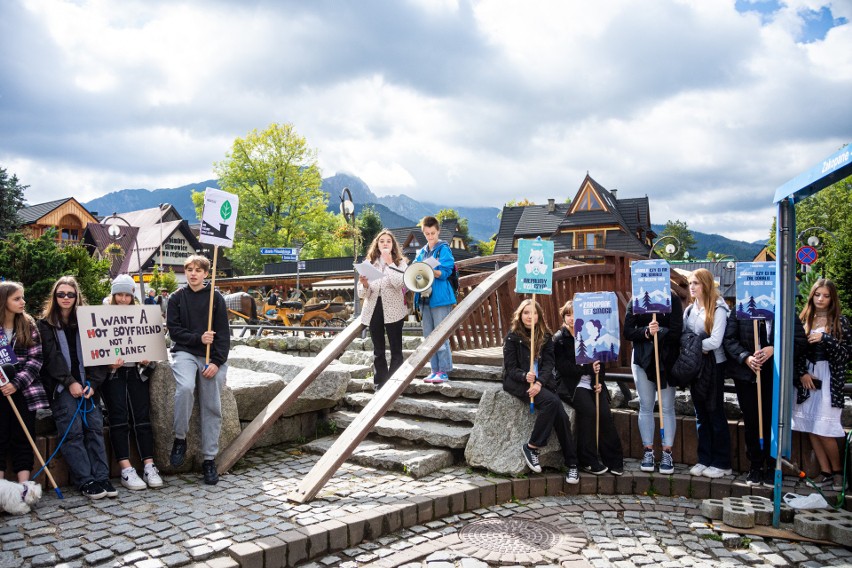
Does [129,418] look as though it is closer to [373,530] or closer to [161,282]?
[373,530]

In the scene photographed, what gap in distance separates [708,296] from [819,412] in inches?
50.3

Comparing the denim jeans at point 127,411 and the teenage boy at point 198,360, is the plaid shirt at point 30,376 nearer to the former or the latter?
the denim jeans at point 127,411

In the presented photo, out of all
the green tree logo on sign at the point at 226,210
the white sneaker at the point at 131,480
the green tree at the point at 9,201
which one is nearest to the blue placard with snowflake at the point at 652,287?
the green tree logo on sign at the point at 226,210

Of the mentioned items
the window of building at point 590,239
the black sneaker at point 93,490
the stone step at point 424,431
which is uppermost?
the window of building at point 590,239

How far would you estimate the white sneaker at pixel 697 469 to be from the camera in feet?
18.4

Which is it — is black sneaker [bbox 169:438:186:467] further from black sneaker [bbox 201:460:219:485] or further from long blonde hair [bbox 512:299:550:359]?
long blonde hair [bbox 512:299:550:359]

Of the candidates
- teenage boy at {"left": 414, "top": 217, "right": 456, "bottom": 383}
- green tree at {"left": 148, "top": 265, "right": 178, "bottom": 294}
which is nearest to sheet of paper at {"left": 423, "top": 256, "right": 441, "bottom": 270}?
teenage boy at {"left": 414, "top": 217, "right": 456, "bottom": 383}

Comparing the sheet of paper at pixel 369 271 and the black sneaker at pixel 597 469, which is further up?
the sheet of paper at pixel 369 271

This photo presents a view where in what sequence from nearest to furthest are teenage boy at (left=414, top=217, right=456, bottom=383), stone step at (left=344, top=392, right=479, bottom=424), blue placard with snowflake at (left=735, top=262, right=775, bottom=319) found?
1. blue placard with snowflake at (left=735, top=262, right=775, bottom=319)
2. stone step at (left=344, top=392, right=479, bottom=424)
3. teenage boy at (left=414, top=217, right=456, bottom=383)

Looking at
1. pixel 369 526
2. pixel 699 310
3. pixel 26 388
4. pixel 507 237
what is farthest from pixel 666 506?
pixel 507 237

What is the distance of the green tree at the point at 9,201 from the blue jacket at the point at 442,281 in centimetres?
2113

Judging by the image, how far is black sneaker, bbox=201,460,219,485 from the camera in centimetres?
541

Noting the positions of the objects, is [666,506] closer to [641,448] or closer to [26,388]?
[641,448]

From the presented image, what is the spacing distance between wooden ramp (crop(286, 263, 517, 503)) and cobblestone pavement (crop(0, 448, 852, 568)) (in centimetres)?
15
